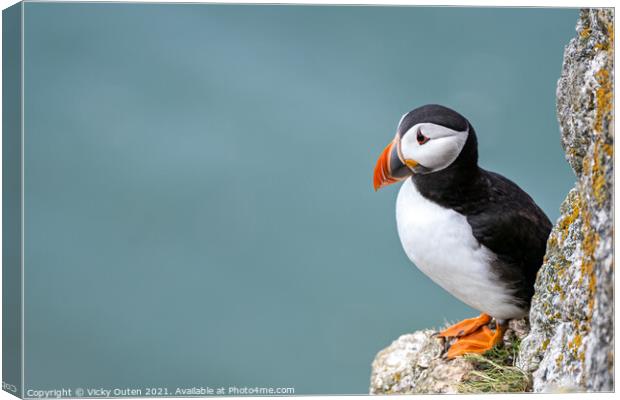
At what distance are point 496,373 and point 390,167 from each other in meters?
1.17

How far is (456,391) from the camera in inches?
168

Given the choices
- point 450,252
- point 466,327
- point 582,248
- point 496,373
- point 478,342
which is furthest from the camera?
point 466,327

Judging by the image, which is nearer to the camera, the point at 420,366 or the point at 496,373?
the point at 496,373

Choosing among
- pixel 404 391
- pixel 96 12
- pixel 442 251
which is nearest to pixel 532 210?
pixel 442 251

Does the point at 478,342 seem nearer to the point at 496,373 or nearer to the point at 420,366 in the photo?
the point at 496,373

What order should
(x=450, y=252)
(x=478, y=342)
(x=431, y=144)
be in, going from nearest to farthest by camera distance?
(x=431, y=144), (x=450, y=252), (x=478, y=342)

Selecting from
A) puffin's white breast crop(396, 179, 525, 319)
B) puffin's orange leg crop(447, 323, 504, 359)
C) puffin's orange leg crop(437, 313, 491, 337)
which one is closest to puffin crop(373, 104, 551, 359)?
puffin's white breast crop(396, 179, 525, 319)

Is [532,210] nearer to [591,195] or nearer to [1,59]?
[591,195]

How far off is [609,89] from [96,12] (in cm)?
245

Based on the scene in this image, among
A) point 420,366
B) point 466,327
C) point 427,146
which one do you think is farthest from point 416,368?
point 427,146

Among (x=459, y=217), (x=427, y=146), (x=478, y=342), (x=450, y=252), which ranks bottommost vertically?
(x=478, y=342)

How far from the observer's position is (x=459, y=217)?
13.7 ft

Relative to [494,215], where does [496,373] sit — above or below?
below

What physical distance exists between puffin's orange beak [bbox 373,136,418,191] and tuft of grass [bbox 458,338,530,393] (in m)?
1.02
